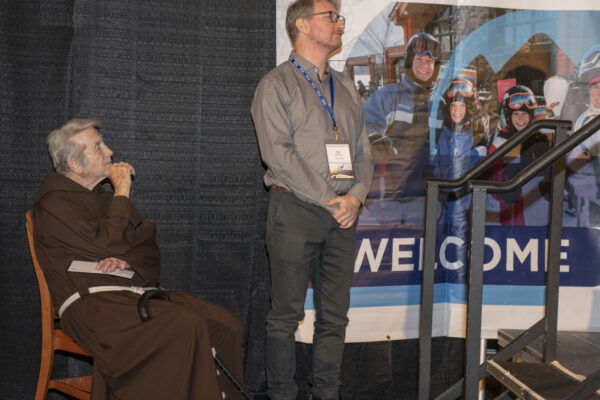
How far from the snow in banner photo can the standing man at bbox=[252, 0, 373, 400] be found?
496 millimetres

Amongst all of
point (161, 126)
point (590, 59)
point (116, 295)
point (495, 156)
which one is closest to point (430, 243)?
point (495, 156)

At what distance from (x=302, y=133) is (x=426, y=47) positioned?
1.01m

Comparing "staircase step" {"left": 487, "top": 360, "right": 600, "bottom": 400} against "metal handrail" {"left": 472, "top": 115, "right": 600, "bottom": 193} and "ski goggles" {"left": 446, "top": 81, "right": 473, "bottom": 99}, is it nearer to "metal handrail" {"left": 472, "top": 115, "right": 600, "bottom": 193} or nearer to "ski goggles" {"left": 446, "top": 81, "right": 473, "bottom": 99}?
"metal handrail" {"left": 472, "top": 115, "right": 600, "bottom": 193}

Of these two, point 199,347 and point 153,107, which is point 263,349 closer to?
point 199,347

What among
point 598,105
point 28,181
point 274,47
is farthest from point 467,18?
point 28,181

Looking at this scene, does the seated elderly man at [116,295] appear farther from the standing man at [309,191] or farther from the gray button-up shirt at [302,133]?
the gray button-up shirt at [302,133]

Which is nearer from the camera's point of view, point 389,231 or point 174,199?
point 174,199

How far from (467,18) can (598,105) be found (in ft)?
2.73

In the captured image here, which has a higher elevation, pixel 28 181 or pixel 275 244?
pixel 28 181

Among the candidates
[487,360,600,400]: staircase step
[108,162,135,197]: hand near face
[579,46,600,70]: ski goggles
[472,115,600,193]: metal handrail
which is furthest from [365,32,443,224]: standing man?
[472,115,600,193]: metal handrail

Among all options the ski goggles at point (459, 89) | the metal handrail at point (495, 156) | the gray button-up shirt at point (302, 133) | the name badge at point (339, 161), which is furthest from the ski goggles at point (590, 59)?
the name badge at point (339, 161)

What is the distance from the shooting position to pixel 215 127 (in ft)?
9.58

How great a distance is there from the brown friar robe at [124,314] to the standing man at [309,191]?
0.24 m

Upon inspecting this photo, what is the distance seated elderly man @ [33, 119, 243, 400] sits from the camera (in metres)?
2.10
